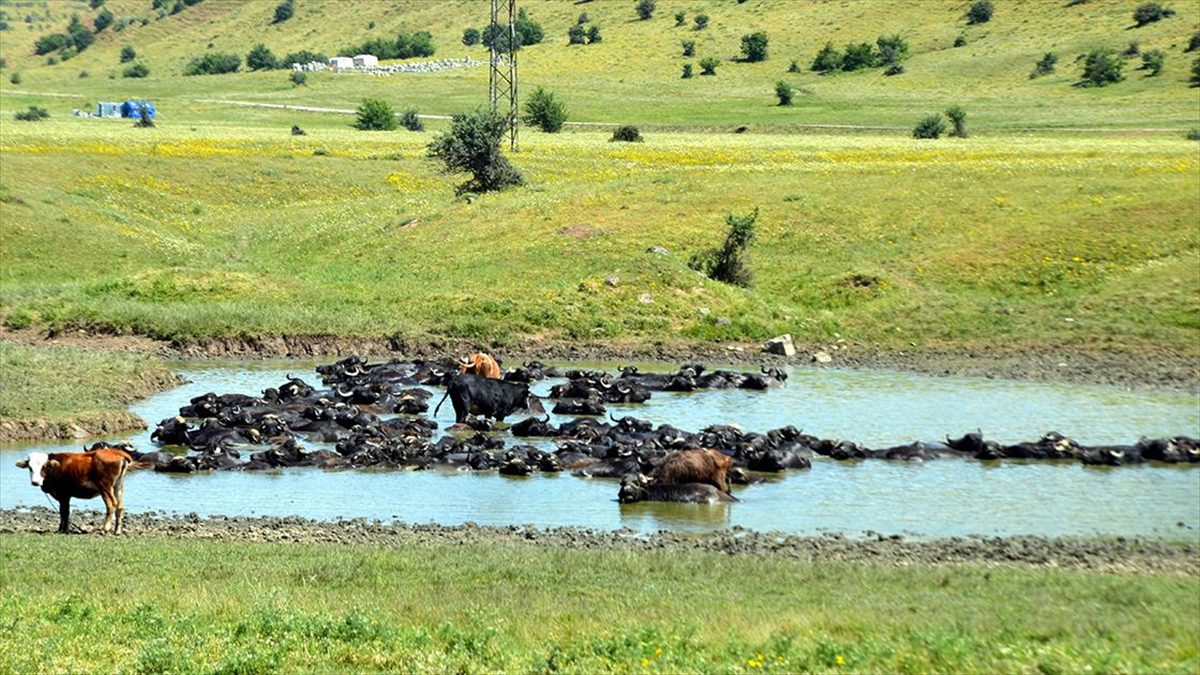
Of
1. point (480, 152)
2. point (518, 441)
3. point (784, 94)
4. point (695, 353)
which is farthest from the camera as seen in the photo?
point (784, 94)

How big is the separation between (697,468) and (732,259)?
21423 millimetres

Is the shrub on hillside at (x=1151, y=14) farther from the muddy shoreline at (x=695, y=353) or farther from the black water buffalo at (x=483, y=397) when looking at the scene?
the black water buffalo at (x=483, y=397)

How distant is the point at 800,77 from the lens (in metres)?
141

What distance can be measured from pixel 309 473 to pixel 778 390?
37.5ft

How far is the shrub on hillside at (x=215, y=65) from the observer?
180 meters

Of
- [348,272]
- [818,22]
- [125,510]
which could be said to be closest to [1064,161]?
[348,272]

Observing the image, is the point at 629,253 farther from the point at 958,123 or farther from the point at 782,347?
the point at 958,123

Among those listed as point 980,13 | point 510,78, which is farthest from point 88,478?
point 980,13

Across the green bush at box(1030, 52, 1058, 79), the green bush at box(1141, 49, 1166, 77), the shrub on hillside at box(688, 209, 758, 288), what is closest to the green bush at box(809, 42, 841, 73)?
the green bush at box(1030, 52, 1058, 79)

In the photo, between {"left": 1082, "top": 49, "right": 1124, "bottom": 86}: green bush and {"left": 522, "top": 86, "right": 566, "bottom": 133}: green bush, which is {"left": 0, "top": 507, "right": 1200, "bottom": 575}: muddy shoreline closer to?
{"left": 522, "top": 86, "right": 566, "bottom": 133}: green bush

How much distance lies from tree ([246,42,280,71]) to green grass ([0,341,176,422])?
5840 inches

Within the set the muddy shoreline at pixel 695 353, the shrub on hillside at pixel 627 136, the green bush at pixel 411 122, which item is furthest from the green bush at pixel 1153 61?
the muddy shoreline at pixel 695 353

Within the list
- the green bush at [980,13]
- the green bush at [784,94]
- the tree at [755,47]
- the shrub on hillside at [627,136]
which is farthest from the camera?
the tree at [755,47]

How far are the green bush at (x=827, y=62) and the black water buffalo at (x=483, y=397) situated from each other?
385 ft
